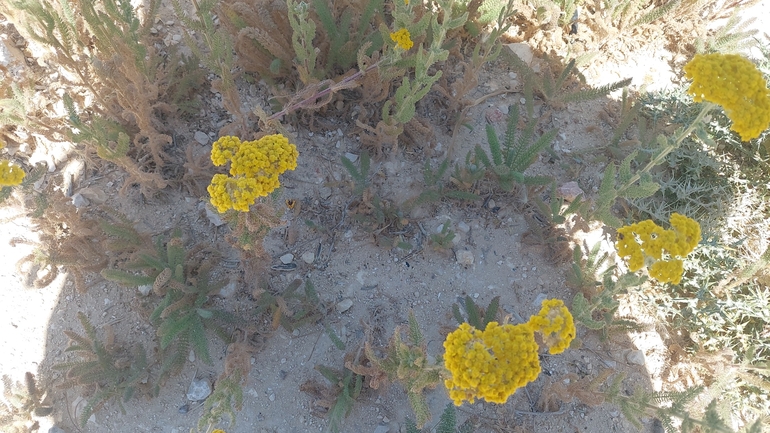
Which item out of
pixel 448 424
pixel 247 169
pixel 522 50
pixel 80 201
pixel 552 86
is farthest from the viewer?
pixel 522 50

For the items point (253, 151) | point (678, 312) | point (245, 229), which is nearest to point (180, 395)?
point (245, 229)

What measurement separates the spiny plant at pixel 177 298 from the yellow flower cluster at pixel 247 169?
77cm

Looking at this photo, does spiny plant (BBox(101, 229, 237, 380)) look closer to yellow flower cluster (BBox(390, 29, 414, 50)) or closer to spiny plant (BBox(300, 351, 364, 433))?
spiny plant (BBox(300, 351, 364, 433))

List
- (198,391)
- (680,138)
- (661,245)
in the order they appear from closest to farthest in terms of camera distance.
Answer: (661,245) < (680,138) < (198,391)

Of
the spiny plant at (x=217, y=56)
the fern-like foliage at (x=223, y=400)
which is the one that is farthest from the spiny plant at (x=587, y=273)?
the spiny plant at (x=217, y=56)

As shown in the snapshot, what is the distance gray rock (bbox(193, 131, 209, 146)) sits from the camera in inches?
128

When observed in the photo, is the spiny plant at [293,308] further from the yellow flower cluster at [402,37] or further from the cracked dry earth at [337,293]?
the yellow flower cluster at [402,37]

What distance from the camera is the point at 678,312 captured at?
3047mm

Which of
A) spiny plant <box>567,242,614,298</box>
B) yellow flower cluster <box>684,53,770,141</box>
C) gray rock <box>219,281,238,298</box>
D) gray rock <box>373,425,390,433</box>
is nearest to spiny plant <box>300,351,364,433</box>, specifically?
gray rock <box>373,425,390,433</box>

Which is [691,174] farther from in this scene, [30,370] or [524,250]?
[30,370]

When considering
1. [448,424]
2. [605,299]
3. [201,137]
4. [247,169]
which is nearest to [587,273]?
[605,299]

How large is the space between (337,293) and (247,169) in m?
1.16

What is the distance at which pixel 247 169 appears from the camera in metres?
2.06

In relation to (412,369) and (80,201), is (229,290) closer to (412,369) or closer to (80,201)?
(80,201)
